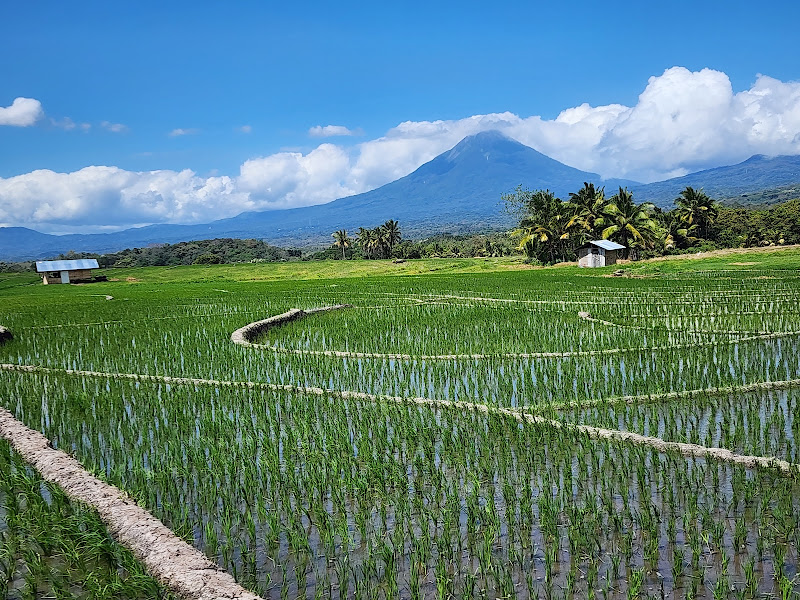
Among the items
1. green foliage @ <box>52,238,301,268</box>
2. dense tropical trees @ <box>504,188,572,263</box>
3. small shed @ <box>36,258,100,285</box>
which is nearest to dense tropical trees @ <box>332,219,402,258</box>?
green foliage @ <box>52,238,301,268</box>

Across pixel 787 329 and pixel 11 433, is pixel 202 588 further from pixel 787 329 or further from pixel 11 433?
pixel 787 329

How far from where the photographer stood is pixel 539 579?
12.3 feet

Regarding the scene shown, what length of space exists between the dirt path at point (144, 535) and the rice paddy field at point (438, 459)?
0.39 feet

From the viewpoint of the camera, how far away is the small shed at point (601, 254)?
36250 millimetres

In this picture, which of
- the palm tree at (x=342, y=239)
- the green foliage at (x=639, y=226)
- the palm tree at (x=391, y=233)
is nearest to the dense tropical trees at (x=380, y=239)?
the palm tree at (x=391, y=233)

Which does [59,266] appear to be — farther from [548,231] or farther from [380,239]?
[548,231]

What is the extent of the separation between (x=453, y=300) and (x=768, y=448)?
49.4ft

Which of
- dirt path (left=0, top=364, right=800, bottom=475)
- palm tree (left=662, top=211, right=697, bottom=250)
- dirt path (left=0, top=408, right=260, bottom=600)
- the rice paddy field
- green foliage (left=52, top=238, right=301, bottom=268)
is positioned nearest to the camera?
dirt path (left=0, top=408, right=260, bottom=600)

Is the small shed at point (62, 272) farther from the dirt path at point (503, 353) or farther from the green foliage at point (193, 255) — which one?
the dirt path at point (503, 353)

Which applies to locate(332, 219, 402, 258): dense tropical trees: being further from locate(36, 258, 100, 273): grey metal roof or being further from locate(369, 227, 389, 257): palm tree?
locate(36, 258, 100, 273): grey metal roof

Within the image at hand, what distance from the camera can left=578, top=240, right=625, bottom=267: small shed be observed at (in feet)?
119

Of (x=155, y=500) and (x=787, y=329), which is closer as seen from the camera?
(x=155, y=500)

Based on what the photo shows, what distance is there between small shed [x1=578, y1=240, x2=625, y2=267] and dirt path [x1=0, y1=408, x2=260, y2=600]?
108 feet

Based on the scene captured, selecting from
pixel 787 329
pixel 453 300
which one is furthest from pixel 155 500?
pixel 453 300
